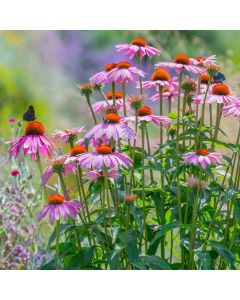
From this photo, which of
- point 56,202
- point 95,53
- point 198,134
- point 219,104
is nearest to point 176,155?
point 198,134

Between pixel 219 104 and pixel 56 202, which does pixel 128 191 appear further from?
pixel 219 104

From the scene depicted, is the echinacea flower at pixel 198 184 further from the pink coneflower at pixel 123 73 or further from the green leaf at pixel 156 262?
the pink coneflower at pixel 123 73

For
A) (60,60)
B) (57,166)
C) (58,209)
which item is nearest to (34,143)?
(57,166)

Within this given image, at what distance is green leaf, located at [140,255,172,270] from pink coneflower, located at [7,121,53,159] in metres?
0.42

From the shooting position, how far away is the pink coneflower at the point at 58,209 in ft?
5.98

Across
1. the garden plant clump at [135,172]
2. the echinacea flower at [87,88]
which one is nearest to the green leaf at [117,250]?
the garden plant clump at [135,172]

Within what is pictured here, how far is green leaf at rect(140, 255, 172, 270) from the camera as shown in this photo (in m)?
1.87

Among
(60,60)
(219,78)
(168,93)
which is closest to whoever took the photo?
(219,78)

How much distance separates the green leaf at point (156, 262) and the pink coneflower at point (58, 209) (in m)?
0.25

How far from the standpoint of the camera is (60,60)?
20.5ft

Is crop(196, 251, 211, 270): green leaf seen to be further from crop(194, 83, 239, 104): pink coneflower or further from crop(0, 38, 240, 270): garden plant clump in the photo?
crop(194, 83, 239, 104): pink coneflower

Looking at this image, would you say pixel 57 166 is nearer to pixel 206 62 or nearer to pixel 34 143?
pixel 34 143

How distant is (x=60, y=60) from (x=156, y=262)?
15.0 ft

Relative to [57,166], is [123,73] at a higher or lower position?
higher
